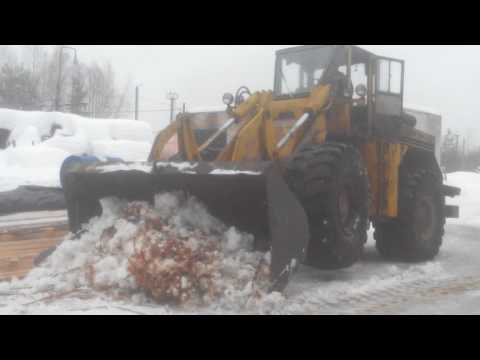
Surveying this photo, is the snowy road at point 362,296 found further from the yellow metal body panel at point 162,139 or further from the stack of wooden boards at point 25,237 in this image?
the yellow metal body panel at point 162,139

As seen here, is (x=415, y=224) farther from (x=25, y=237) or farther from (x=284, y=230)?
(x=25, y=237)

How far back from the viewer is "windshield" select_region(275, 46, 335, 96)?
700 cm

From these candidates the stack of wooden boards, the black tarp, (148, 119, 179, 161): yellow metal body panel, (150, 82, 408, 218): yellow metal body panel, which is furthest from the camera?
the black tarp

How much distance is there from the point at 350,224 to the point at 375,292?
0.67 metres

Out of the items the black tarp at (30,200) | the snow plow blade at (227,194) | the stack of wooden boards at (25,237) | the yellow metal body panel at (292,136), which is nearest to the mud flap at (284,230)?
the snow plow blade at (227,194)

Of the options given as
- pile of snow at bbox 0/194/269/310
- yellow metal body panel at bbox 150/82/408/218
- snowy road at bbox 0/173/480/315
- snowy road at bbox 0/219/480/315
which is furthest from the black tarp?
snowy road at bbox 0/219/480/315

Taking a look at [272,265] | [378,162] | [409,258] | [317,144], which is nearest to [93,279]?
[272,265]

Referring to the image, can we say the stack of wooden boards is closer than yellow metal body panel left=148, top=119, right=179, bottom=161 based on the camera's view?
No

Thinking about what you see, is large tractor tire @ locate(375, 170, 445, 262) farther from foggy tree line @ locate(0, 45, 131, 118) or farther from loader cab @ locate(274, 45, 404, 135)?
foggy tree line @ locate(0, 45, 131, 118)

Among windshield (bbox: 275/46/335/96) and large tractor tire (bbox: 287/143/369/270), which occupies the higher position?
windshield (bbox: 275/46/335/96)

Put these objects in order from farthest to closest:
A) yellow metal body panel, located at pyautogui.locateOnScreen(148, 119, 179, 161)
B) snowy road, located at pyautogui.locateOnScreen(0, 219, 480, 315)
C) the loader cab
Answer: the loader cab
yellow metal body panel, located at pyautogui.locateOnScreen(148, 119, 179, 161)
snowy road, located at pyautogui.locateOnScreen(0, 219, 480, 315)

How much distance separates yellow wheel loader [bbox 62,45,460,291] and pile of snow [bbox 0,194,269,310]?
20 centimetres

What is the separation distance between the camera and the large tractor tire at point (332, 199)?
204 inches

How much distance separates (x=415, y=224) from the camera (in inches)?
294
